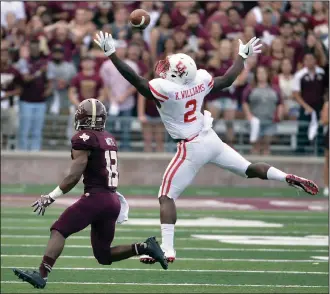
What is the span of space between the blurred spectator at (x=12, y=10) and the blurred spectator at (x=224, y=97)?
3229mm

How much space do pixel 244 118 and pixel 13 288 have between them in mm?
8858

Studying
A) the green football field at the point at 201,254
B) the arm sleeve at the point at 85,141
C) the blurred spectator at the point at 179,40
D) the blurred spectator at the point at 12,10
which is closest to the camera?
the arm sleeve at the point at 85,141

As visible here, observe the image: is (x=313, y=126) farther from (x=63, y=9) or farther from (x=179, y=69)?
(x=179, y=69)

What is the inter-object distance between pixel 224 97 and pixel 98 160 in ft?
32.6

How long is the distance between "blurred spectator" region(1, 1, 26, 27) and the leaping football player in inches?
383

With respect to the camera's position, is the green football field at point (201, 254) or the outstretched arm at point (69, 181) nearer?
the outstretched arm at point (69, 181)

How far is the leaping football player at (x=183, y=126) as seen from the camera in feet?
35.8

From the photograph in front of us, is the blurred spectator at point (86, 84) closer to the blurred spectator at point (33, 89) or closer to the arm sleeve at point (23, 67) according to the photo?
the blurred spectator at point (33, 89)

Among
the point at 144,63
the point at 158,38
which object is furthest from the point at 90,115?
the point at 158,38

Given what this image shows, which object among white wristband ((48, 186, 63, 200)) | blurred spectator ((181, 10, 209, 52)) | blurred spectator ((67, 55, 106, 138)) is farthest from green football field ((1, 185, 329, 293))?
blurred spectator ((181, 10, 209, 52))

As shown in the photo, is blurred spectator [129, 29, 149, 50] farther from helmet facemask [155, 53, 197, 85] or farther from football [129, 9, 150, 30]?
football [129, 9, 150, 30]

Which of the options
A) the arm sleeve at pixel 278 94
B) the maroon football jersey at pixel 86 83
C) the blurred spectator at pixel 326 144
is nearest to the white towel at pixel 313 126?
the blurred spectator at pixel 326 144

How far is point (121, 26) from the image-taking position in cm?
2050

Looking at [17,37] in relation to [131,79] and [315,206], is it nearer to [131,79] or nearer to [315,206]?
[315,206]
